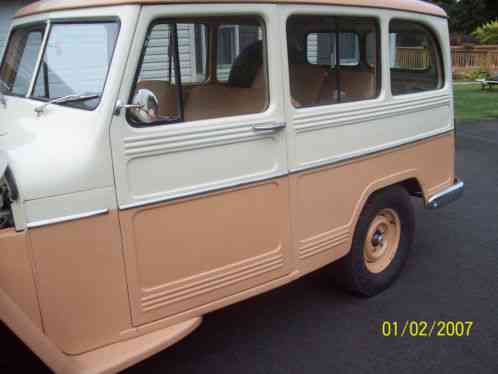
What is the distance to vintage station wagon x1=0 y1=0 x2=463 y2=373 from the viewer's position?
7.89 ft

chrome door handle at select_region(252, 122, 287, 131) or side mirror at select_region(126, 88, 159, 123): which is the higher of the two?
side mirror at select_region(126, 88, 159, 123)

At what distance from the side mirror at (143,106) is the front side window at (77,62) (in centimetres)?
16

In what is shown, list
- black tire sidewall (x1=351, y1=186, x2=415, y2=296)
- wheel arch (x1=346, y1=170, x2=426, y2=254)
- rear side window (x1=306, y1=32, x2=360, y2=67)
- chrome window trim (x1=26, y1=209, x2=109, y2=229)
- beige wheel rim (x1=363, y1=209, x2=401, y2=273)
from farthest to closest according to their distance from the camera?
1. beige wheel rim (x1=363, y1=209, x2=401, y2=273)
2. black tire sidewall (x1=351, y1=186, x2=415, y2=296)
3. wheel arch (x1=346, y1=170, x2=426, y2=254)
4. rear side window (x1=306, y1=32, x2=360, y2=67)
5. chrome window trim (x1=26, y1=209, x2=109, y2=229)

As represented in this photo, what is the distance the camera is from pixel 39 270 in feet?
7.61

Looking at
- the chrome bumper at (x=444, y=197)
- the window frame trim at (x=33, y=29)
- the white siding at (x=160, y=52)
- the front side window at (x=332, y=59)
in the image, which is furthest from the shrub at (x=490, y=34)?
the window frame trim at (x=33, y=29)

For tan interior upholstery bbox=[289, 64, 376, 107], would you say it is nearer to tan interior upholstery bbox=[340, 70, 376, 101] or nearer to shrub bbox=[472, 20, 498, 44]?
tan interior upholstery bbox=[340, 70, 376, 101]

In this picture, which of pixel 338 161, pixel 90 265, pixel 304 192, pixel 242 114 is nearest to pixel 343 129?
pixel 338 161

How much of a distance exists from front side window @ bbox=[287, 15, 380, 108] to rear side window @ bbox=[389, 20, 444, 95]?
0.73 feet

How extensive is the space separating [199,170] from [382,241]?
2055 mm

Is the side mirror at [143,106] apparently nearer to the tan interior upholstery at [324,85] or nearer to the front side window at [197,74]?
the front side window at [197,74]

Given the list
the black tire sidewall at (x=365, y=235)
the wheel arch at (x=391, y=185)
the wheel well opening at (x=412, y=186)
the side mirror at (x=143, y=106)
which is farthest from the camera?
the wheel well opening at (x=412, y=186)

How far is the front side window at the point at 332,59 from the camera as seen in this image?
323 cm

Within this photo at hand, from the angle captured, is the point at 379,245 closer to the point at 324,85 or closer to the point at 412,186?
the point at 412,186

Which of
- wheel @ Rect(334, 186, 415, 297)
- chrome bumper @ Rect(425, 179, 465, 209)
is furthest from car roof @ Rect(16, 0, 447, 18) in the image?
chrome bumper @ Rect(425, 179, 465, 209)
